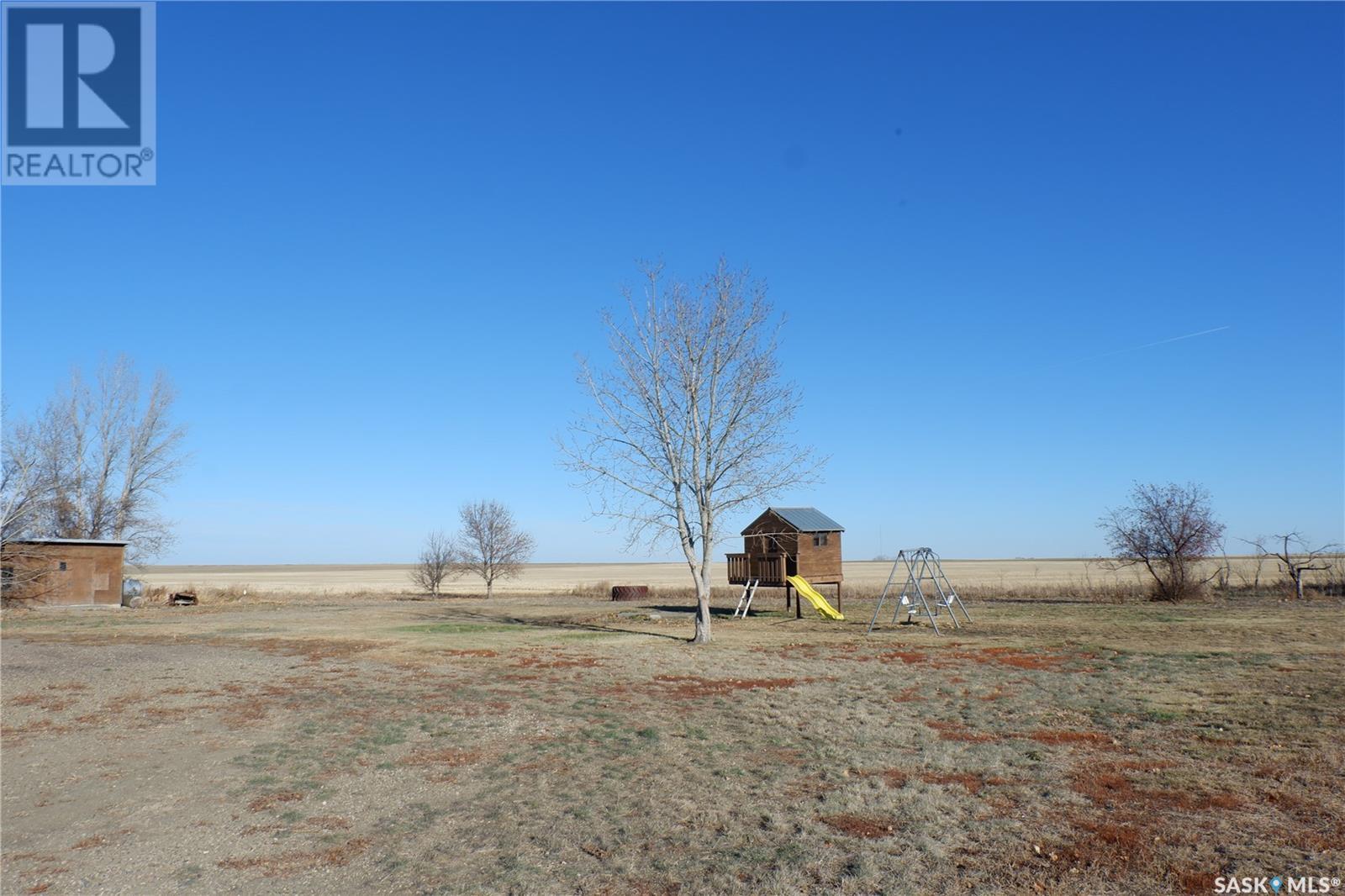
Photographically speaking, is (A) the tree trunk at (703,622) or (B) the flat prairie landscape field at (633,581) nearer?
(A) the tree trunk at (703,622)

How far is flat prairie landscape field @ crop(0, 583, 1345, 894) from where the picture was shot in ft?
22.2

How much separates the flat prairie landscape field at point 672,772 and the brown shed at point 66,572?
874 inches

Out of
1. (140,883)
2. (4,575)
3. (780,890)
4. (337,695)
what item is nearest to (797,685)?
(337,695)

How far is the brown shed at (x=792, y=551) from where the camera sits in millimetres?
38062

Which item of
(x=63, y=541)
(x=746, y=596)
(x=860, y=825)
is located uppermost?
(x=63, y=541)

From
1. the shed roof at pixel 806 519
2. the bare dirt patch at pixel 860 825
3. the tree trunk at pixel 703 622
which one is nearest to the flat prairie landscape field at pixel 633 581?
the shed roof at pixel 806 519

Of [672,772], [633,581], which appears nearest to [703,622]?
[672,772]

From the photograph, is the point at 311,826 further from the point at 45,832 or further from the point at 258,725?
the point at 258,725

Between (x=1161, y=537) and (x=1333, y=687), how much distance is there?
105 feet

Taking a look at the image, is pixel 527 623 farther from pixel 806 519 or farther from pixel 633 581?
pixel 633 581

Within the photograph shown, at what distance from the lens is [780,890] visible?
630 cm

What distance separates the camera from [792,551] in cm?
3822

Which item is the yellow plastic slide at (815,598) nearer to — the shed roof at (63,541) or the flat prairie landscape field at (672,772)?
the flat prairie landscape field at (672,772)

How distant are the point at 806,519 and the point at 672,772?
1183 inches
